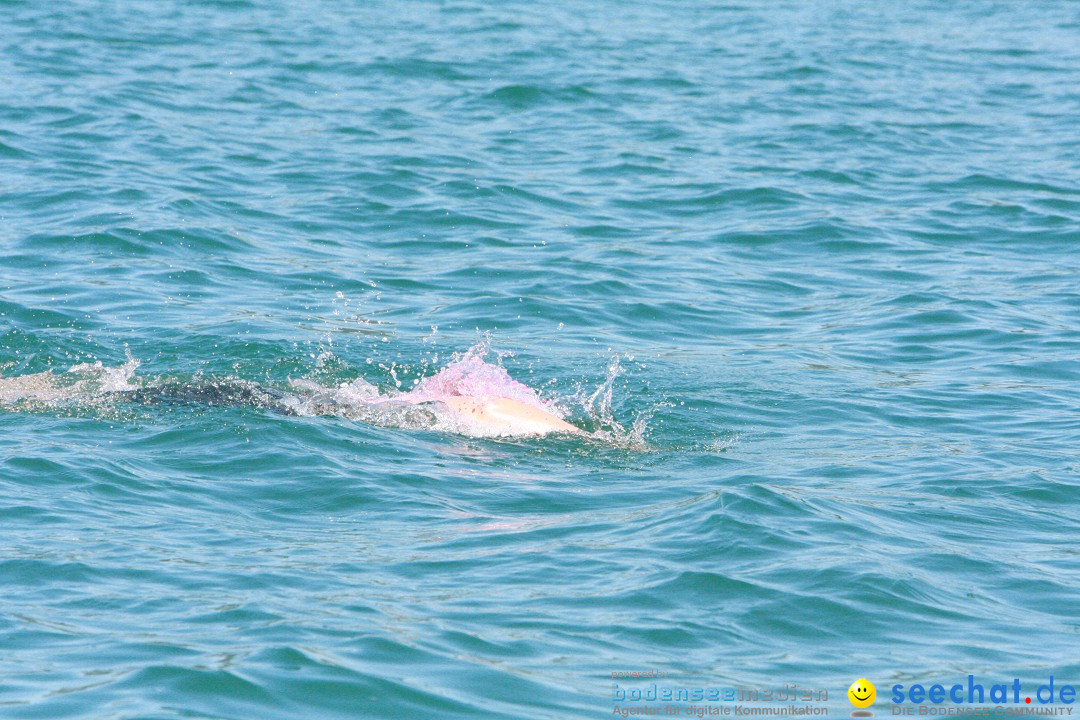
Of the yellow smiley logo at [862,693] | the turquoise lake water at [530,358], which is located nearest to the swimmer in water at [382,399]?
the turquoise lake water at [530,358]

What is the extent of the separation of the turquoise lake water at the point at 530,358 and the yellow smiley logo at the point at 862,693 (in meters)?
0.05

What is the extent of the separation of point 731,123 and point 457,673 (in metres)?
14.7

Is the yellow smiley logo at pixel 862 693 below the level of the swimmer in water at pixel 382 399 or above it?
below

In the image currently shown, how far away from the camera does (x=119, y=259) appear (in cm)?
1346

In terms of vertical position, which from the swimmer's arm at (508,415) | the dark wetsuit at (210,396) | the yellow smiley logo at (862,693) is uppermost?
the dark wetsuit at (210,396)

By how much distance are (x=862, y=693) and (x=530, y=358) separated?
5.96 metres

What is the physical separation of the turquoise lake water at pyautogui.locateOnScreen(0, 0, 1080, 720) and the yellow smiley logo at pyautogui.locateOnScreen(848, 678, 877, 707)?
5cm

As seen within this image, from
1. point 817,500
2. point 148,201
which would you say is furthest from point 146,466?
point 148,201

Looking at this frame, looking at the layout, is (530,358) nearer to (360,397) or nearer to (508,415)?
(360,397)

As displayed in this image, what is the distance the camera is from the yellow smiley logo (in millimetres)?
5586

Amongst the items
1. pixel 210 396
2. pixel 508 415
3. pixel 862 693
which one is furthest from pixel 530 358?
pixel 862 693

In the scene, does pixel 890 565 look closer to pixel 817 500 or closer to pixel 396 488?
pixel 817 500

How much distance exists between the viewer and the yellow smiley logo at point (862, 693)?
559 cm

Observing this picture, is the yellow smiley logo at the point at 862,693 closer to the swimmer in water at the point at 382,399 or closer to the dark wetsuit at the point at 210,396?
the swimmer in water at the point at 382,399
